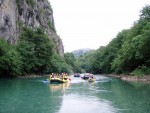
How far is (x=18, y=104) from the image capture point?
27.6 m

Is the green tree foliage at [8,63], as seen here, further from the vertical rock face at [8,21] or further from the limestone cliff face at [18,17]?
the limestone cliff face at [18,17]

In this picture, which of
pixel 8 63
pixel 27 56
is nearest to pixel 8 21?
pixel 27 56

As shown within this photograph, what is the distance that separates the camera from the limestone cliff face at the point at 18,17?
83.4 m

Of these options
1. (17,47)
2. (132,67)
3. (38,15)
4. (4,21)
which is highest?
(38,15)

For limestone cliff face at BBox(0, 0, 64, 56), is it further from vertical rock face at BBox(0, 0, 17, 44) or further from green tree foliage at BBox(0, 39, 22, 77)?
green tree foliage at BBox(0, 39, 22, 77)

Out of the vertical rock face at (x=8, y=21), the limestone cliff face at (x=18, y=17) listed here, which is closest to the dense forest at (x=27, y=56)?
the vertical rock face at (x=8, y=21)

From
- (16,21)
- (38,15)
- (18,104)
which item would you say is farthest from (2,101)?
(38,15)

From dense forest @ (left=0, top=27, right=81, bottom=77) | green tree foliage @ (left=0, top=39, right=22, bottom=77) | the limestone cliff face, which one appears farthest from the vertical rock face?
green tree foliage @ (left=0, top=39, right=22, bottom=77)

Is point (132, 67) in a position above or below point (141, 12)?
below

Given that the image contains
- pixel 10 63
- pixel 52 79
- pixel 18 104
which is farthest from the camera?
pixel 10 63

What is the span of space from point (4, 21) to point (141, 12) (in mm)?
36510

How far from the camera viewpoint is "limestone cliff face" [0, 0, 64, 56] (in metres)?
83.4

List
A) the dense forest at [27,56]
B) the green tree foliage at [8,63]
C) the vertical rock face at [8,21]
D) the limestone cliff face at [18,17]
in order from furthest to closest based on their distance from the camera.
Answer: the limestone cliff face at [18,17]
the vertical rock face at [8,21]
the dense forest at [27,56]
the green tree foliage at [8,63]

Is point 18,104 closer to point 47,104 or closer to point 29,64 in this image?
point 47,104
